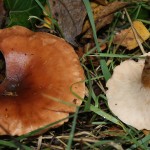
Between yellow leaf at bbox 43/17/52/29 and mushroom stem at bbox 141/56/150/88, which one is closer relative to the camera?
mushroom stem at bbox 141/56/150/88

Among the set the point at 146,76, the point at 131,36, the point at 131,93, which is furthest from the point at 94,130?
the point at 131,36

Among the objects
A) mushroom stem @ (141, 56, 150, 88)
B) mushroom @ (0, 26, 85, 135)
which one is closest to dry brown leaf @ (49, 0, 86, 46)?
mushroom @ (0, 26, 85, 135)

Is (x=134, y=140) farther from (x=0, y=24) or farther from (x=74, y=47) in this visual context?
(x=0, y=24)

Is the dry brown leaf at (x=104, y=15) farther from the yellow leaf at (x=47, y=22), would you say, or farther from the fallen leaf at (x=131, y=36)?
the yellow leaf at (x=47, y=22)

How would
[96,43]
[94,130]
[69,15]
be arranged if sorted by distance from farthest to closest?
1. [69,15]
2. [96,43]
3. [94,130]

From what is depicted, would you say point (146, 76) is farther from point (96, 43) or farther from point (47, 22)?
point (47, 22)

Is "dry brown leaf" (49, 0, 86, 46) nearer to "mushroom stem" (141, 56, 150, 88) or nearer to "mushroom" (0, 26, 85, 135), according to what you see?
"mushroom" (0, 26, 85, 135)

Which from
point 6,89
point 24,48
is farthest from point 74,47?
point 6,89
